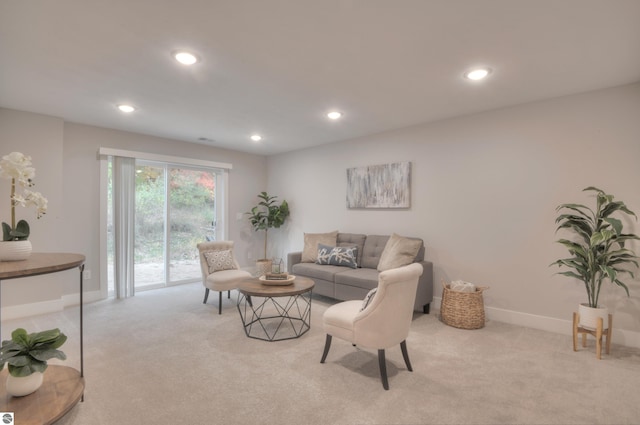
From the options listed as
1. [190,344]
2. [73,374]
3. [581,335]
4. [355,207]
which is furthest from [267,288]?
[581,335]

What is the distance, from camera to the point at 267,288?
10.1 feet

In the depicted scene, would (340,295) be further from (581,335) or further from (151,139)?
(151,139)

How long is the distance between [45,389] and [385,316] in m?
2.20

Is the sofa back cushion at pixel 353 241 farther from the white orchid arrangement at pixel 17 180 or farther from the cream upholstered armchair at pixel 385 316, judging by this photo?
the white orchid arrangement at pixel 17 180

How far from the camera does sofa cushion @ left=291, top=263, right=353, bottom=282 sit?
13.6ft

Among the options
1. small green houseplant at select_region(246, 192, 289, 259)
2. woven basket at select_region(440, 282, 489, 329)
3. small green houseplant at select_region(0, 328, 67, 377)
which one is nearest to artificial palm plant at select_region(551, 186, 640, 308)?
woven basket at select_region(440, 282, 489, 329)

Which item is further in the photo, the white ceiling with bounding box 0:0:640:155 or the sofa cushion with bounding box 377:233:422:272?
the sofa cushion with bounding box 377:233:422:272

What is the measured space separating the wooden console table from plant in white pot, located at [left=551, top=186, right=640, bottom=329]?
3840mm

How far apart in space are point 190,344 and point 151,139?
3.48 m

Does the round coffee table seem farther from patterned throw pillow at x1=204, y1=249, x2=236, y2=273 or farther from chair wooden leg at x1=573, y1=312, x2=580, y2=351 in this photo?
chair wooden leg at x1=573, y1=312, x2=580, y2=351

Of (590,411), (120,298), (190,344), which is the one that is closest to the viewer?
(590,411)

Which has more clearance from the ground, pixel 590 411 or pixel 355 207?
pixel 355 207

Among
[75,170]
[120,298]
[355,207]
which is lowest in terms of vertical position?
[120,298]

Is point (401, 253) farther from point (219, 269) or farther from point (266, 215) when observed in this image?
point (266, 215)
